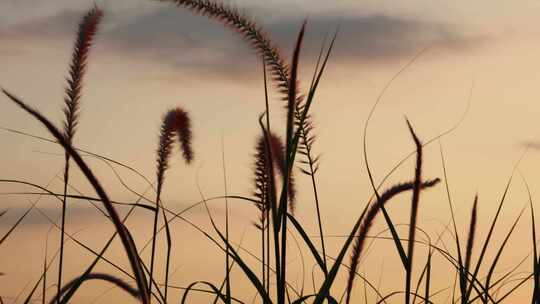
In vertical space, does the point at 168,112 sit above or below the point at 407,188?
above

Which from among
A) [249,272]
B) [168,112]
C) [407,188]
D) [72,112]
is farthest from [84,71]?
[407,188]

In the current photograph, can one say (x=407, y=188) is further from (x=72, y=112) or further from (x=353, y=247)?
(x=72, y=112)

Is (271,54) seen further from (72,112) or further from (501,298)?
(501,298)

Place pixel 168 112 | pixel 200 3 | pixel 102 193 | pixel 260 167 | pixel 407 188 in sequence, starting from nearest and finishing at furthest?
pixel 102 193 < pixel 407 188 < pixel 260 167 < pixel 200 3 < pixel 168 112

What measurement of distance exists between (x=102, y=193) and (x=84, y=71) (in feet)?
4.67

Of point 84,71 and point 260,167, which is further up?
point 84,71

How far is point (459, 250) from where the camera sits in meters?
2.71

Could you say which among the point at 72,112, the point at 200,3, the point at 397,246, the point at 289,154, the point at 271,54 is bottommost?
the point at 397,246

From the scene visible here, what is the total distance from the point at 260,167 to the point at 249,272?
1.61 ft

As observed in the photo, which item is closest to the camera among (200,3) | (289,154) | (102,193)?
(102,193)

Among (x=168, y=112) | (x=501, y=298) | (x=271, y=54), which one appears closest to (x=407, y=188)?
(x=271, y=54)

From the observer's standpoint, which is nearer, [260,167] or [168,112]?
[260,167]

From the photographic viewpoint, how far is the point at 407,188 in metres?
2.38

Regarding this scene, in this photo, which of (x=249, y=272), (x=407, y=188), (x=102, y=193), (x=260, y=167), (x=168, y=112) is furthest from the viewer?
(x=168, y=112)
